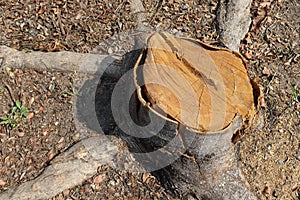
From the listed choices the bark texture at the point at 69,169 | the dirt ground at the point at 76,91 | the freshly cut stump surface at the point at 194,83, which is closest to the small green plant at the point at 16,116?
the dirt ground at the point at 76,91

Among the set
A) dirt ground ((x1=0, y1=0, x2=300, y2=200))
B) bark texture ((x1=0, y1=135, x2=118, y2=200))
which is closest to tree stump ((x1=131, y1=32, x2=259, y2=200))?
dirt ground ((x1=0, y1=0, x2=300, y2=200))

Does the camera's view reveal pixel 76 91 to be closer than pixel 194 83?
No

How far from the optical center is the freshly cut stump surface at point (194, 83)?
2.49m

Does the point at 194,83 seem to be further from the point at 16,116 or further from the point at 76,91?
the point at 16,116

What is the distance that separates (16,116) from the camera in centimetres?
333

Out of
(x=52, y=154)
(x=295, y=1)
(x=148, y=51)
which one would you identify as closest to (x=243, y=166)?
(x=148, y=51)

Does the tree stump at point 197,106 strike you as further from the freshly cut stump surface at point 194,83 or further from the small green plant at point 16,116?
the small green plant at point 16,116

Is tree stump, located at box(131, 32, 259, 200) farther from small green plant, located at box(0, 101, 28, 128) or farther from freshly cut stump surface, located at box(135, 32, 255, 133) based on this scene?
small green plant, located at box(0, 101, 28, 128)

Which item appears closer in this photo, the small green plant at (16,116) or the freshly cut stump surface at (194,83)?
the freshly cut stump surface at (194,83)

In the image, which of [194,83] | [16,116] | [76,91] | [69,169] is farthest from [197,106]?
[16,116]

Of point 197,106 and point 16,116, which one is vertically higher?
point 197,106

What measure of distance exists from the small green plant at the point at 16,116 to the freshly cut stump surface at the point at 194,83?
43.6 inches

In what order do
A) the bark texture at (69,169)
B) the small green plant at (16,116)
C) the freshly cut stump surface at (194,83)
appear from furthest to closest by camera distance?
the small green plant at (16,116)
the bark texture at (69,169)
the freshly cut stump surface at (194,83)

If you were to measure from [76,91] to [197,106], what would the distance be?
1.19m
